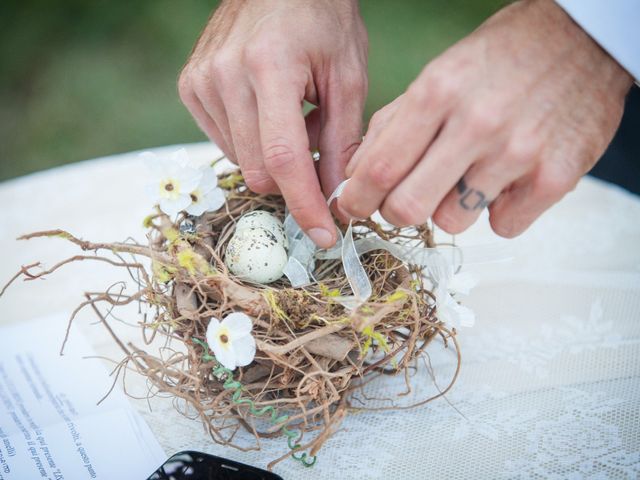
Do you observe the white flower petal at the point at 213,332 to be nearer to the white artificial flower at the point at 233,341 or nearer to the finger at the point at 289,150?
the white artificial flower at the point at 233,341

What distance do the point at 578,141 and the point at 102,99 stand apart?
228 centimetres

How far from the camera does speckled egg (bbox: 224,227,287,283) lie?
88 cm

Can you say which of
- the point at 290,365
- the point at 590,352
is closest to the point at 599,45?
the point at 590,352

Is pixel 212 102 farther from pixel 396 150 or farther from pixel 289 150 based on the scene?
pixel 396 150

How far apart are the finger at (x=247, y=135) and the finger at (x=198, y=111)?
0.11 meters

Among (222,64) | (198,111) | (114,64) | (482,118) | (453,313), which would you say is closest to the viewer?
(482,118)

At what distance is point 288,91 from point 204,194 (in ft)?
0.65

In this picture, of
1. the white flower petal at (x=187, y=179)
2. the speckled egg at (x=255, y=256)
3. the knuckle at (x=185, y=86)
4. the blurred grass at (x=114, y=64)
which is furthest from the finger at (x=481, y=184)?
the blurred grass at (x=114, y=64)

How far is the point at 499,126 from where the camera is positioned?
0.69 m

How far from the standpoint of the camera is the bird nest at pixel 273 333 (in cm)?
74

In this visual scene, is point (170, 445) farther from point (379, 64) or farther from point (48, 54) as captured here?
point (48, 54)

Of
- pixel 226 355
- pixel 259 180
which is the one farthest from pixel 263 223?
pixel 226 355

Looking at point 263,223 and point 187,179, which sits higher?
point 187,179

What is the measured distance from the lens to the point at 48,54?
274 cm
